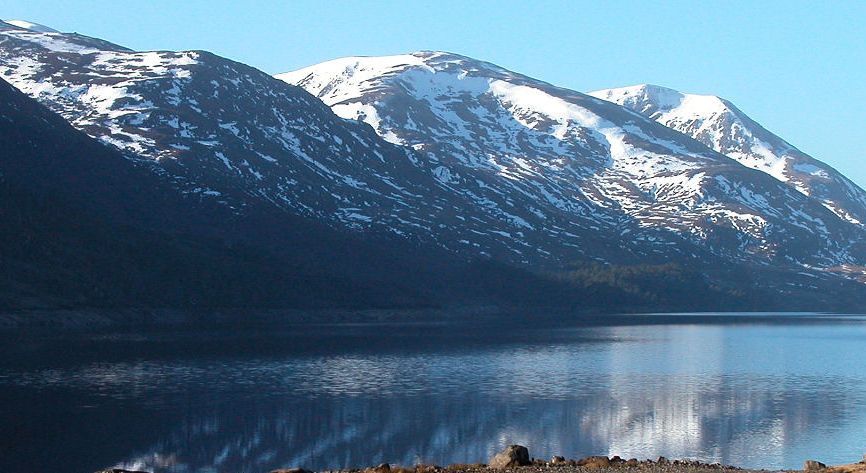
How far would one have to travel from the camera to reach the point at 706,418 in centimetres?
9212

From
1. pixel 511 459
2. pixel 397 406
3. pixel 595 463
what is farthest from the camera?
pixel 397 406

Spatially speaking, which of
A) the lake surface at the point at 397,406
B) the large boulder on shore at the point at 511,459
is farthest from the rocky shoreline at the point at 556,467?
the lake surface at the point at 397,406

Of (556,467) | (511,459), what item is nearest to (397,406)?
(511,459)

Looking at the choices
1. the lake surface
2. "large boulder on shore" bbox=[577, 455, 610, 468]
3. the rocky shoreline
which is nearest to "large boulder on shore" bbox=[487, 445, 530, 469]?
the rocky shoreline

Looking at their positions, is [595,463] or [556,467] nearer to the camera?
[556,467]

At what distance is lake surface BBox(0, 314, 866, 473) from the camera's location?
72.9 metres

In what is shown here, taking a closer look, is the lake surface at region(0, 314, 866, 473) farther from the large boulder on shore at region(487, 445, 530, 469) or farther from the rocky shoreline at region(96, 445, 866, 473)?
the large boulder on shore at region(487, 445, 530, 469)

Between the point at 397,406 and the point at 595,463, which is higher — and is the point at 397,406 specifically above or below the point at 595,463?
below

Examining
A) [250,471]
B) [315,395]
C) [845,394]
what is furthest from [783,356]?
[250,471]

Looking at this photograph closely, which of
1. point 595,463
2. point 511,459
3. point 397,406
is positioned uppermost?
point 511,459

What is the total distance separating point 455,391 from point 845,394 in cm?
3749

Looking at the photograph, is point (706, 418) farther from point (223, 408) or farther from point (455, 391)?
point (223, 408)

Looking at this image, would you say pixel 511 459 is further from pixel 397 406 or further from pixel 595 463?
pixel 397 406

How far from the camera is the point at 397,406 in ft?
318
